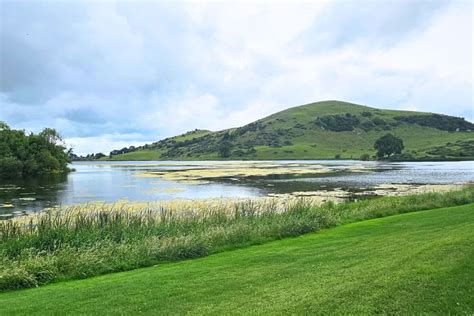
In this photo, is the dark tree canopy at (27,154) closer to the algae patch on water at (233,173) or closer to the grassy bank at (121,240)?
the algae patch on water at (233,173)

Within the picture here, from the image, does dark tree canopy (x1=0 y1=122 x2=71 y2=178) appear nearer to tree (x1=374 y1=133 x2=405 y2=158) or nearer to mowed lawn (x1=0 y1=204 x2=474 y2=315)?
mowed lawn (x1=0 y1=204 x2=474 y2=315)

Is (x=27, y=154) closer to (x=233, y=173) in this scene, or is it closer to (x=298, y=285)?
(x=233, y=173)

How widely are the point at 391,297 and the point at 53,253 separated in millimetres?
12393

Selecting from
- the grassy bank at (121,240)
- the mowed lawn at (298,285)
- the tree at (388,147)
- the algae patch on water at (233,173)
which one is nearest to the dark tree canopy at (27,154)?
the algae patch on water at (233,173)

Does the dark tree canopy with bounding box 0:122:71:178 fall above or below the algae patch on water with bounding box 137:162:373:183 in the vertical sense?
above

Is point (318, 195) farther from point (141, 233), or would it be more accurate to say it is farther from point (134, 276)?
point (134, 276)

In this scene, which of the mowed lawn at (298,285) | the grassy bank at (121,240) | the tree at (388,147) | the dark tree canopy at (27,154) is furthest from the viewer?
the tree at (388,147)

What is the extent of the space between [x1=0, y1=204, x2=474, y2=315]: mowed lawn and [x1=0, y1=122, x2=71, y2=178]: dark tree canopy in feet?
269

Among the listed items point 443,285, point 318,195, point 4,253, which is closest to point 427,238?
point 443,285

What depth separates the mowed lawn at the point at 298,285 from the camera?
8.18m

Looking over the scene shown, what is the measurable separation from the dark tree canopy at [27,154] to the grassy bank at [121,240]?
74.2 m

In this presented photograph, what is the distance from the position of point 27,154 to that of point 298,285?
311ft

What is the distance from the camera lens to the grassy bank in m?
14.0

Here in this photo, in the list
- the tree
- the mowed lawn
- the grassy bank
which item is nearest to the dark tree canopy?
the grassy bank
